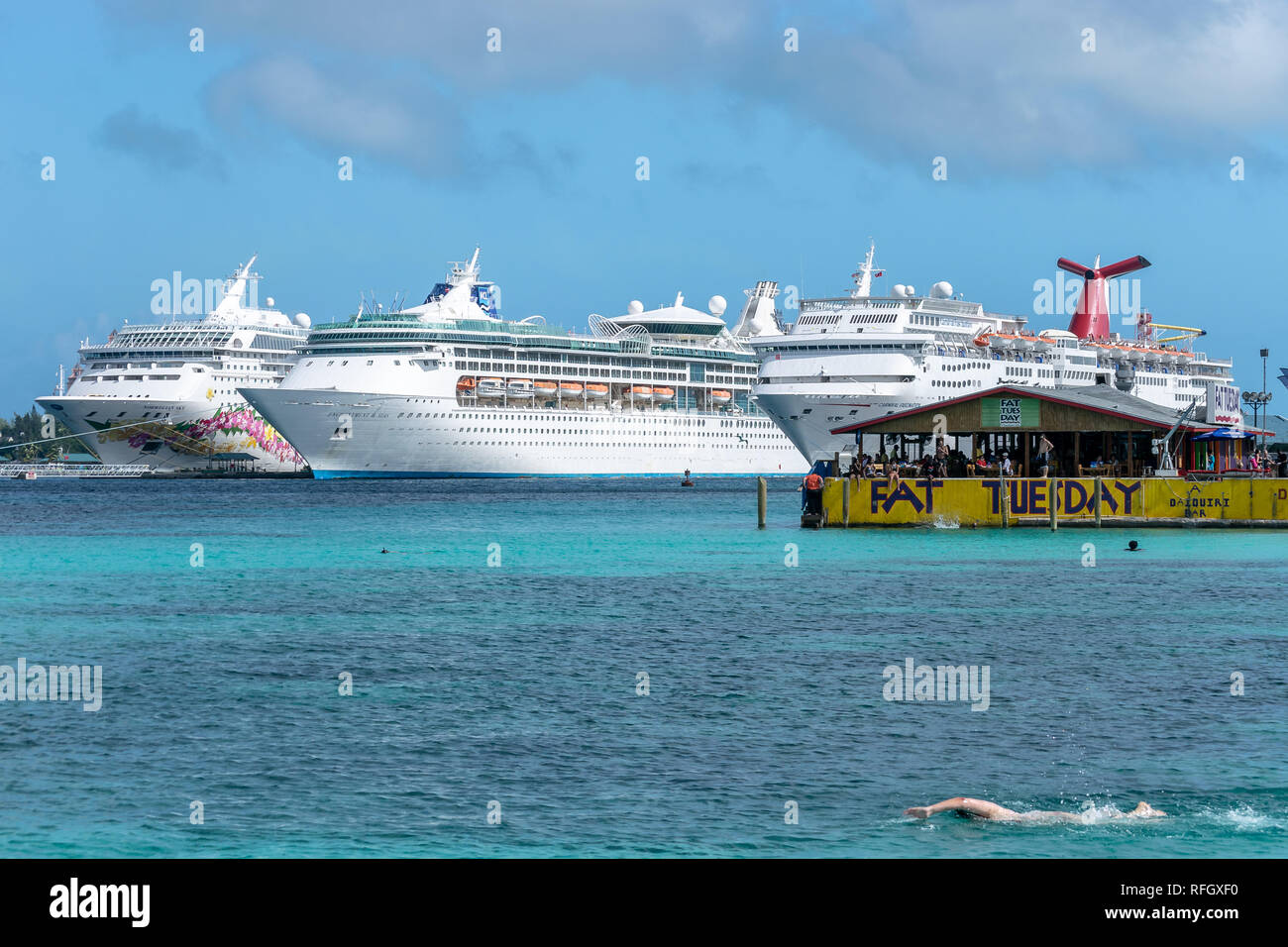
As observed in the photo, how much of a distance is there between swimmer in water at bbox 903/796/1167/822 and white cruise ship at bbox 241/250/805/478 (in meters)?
91.5

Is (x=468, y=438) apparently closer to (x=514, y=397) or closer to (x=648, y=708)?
(x=514, y=397)

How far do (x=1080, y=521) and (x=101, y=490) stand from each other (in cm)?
7051

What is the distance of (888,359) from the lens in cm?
9581

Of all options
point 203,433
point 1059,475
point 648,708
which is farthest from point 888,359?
point 648,708

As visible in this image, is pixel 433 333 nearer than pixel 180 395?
Yes

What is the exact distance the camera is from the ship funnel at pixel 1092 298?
122000 mm

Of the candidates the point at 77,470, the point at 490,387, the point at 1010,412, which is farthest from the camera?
the point at 77,470

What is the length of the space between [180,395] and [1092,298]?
7154 centimetres

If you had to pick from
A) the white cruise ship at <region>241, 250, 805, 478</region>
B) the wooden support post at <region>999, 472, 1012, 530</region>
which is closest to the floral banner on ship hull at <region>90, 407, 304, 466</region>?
Result: the white cruise ship at <region>241, 250, 805, 478</region>

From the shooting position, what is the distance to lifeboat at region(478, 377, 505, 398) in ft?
355

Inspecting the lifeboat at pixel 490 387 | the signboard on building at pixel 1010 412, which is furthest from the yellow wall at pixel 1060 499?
the lifeboat at pixel 490 387

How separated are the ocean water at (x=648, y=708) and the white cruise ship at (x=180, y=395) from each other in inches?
3252

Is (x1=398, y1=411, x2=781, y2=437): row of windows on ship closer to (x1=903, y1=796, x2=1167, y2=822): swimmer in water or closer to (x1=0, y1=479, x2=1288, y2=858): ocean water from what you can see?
(x1=0, y1=479, x2=1288, y2=858): ocean water

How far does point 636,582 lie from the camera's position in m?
33.9
